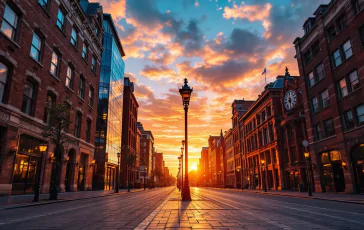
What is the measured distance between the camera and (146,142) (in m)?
109

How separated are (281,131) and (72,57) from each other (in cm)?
3264

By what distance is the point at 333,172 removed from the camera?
26.4 meters

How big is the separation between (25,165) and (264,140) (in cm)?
3995

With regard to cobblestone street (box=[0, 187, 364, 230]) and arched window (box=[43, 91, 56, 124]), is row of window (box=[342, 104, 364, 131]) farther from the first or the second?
arched window (box=[43, 91, 56, 124])

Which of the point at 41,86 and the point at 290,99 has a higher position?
the point at 290,99

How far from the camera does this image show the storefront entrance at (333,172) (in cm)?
2583

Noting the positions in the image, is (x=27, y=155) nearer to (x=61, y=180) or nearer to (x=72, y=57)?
(x=61, y=180)

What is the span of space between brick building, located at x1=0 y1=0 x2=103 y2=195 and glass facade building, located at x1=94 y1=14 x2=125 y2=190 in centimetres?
986

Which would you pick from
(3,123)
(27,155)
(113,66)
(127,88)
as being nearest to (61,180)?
(27,155)

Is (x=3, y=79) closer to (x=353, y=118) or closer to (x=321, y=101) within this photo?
(x=353, y=118)

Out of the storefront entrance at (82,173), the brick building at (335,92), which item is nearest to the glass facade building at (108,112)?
the storefront entrance at (82,173)


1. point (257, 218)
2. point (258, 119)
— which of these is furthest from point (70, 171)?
point (258, 119)

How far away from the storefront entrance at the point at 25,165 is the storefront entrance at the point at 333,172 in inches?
1089

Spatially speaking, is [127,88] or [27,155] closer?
[27,155]
